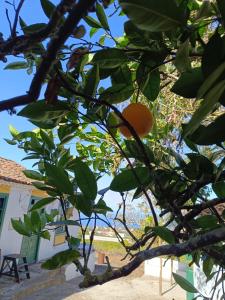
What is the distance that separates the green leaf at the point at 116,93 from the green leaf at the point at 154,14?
496mm

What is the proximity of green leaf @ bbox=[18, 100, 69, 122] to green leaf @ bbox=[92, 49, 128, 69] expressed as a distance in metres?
0.16

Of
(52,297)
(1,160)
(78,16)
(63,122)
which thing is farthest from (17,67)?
(1,160)

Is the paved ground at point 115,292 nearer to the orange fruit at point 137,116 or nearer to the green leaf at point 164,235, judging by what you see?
the orange fruit at point 137,116

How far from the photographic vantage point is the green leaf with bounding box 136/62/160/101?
101cm

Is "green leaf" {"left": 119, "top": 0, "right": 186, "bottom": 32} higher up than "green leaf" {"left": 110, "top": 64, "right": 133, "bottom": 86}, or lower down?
lower down

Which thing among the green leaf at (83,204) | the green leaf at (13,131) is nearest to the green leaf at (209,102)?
the green leaf at (83,204)

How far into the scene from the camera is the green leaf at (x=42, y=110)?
908 millimetres

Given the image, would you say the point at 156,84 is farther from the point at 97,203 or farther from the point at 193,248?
the point at 193,248

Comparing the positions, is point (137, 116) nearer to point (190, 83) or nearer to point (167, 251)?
point (190, 83)

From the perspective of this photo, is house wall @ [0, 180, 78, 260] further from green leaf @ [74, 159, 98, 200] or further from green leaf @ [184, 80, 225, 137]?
green leaf @ [184, 80, 225, 137]

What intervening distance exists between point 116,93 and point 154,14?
55 centimetres

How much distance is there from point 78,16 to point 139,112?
639 mm

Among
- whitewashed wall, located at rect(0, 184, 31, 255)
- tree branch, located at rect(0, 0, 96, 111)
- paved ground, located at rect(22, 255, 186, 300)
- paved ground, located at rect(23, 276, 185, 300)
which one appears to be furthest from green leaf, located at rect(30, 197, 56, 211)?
whitewashed wall, located at rect(0, 184, 31, 255)

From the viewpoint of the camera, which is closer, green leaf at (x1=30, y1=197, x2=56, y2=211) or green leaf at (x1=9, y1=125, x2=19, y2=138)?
green leaf at (x1=30, y1=197, x2=56, y2=211)
